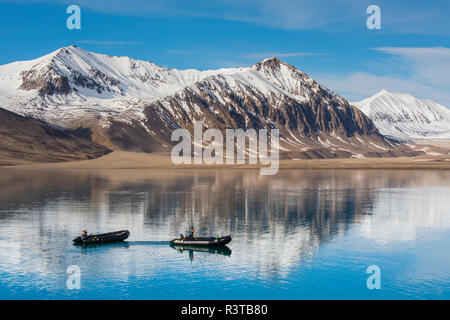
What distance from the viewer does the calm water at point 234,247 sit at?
41750mm

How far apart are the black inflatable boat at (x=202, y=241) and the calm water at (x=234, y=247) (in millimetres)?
1209

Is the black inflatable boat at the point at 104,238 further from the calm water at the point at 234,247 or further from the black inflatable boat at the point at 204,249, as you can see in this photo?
the black inflatable boat at the point at 204,249

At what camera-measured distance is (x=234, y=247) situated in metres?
55.7

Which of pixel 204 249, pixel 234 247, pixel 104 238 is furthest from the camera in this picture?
pixel 104 238

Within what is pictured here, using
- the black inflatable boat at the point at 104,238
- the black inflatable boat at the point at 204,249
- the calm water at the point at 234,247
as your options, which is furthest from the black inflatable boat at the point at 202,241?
the black inflatable boat at the point at 104,238

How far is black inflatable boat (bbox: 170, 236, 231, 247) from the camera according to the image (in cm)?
5519

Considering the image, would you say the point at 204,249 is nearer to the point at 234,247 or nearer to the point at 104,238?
the point at 234,247

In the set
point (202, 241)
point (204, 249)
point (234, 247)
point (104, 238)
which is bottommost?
point (204, 249)

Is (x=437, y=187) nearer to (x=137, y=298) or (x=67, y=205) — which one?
(x=67, y=205)

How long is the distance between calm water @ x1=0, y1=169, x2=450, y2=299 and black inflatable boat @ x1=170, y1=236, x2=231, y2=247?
121 cm

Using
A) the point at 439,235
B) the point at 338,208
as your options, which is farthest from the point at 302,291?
the point at 338,208

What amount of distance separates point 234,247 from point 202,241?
3455 mm

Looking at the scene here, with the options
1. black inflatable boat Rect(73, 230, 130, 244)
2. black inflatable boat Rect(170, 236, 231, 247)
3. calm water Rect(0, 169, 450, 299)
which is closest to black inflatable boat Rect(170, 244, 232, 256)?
black inflatable boat Rect(170, 236, 231, 247)

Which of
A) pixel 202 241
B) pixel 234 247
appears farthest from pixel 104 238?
pixel 234 247
